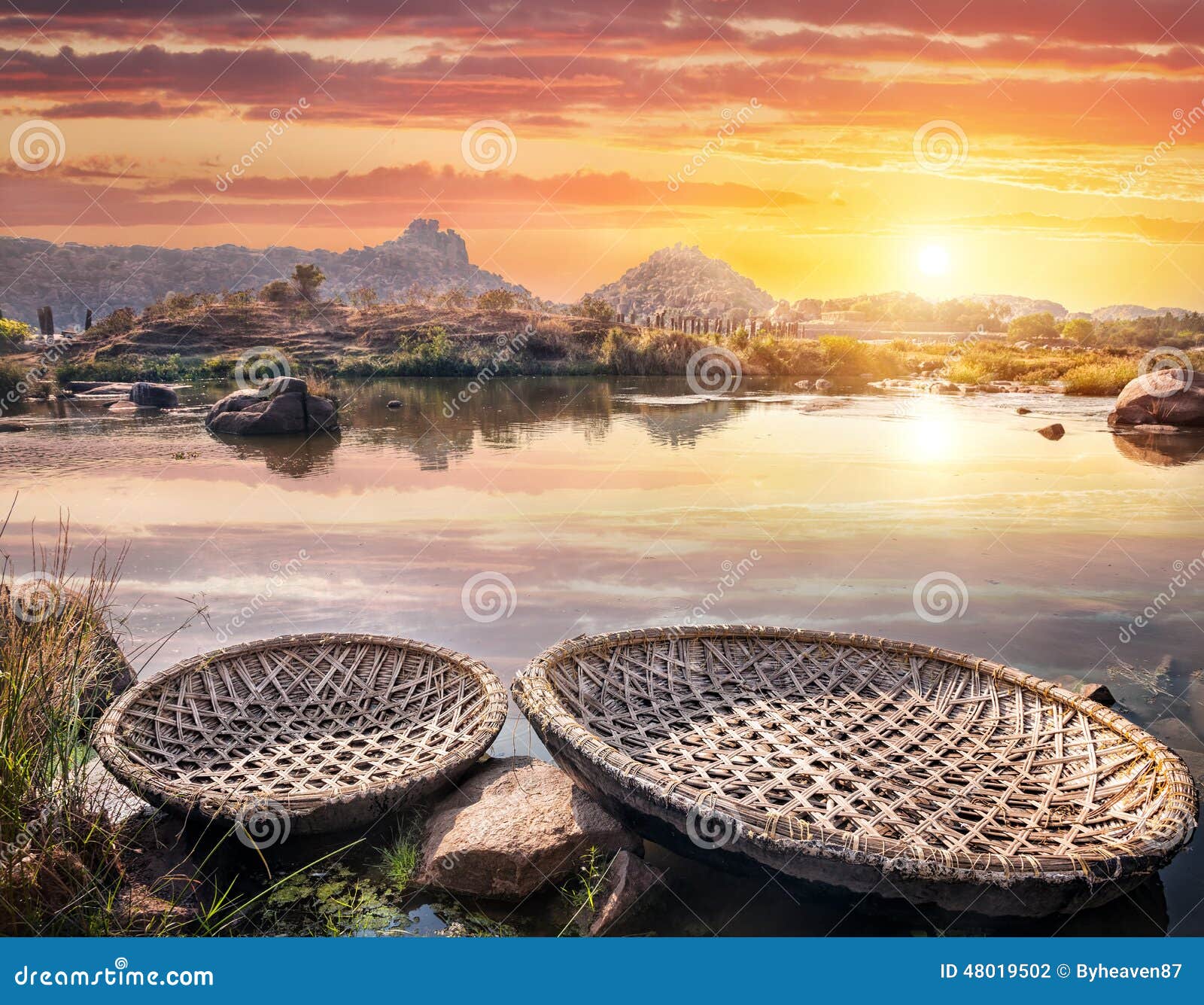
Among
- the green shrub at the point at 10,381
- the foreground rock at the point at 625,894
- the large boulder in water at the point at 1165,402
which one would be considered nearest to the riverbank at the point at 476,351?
the green shrub at the point at 10,381

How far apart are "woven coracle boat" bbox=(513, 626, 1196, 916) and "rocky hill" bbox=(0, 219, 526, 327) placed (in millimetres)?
14780

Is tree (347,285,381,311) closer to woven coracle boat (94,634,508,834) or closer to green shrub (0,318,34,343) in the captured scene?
green shrub (0,318,34,343)

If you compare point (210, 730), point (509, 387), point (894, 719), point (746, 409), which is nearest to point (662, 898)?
point (894, 719)

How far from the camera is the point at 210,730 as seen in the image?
3.61 meters

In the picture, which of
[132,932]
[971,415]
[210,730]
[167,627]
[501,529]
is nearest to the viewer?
[132,932]

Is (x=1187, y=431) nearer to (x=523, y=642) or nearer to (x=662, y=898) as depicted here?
(x=523, y=642)

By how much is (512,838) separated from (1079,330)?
22.7m

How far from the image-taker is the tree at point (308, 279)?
25.1 metres

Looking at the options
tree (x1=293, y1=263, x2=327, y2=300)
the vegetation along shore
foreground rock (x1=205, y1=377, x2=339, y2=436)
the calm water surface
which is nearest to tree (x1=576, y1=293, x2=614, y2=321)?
the vegetation along shore

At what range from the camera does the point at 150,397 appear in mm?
14180

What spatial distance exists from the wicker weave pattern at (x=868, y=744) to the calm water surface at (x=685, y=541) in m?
0.29

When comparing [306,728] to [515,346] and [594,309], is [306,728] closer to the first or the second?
[515,346]

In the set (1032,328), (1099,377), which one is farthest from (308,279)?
(1099,377)

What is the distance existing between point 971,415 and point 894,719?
10530 mm
